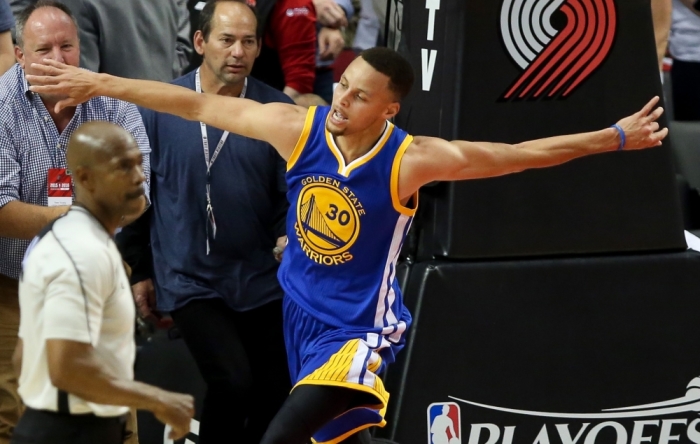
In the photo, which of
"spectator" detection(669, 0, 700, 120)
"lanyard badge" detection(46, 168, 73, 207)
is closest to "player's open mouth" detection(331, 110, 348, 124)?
"lanyard badge" detection(46, 168, 73, 207)

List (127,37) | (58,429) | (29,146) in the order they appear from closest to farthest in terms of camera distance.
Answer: (58,429)
(29,146)
(127,37)

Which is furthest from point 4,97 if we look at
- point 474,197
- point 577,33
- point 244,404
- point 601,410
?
point 601,410

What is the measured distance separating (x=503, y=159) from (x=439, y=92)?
0.60 metres

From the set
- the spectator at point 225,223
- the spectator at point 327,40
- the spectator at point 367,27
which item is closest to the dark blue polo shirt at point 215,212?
the spectator at point 225,223

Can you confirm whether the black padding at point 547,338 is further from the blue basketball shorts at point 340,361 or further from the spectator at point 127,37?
the spectator at point 127,37

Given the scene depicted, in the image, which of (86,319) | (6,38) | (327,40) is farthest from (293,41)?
(86,319)

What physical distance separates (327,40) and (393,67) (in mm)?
1876

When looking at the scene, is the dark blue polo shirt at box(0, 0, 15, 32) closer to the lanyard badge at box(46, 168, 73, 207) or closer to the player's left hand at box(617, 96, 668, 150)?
the lanyard badge at box(46, 168, 73, 207)

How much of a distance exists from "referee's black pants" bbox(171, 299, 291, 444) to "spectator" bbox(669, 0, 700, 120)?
333cm

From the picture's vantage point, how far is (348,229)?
4.37 m

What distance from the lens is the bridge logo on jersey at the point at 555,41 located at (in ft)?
15.6

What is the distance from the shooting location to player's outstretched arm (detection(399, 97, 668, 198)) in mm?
4320

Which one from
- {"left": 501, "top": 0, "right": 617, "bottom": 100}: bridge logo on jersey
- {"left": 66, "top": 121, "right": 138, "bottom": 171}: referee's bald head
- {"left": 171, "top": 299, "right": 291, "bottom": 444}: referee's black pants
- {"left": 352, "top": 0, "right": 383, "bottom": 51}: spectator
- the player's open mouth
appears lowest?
{"left": 171, "top": 299, "right": 291, "bottom": 444}: referee's black pants

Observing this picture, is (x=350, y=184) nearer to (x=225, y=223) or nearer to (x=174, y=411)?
(x=225, y=223)
